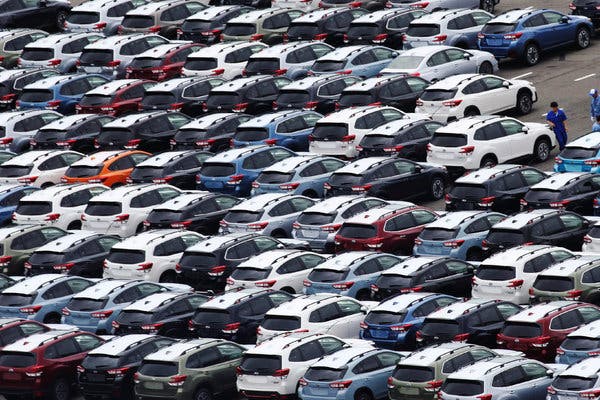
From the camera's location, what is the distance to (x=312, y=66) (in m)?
58.2

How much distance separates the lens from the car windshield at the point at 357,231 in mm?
44031

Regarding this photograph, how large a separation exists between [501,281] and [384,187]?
8249 mm

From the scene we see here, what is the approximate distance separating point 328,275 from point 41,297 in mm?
6530

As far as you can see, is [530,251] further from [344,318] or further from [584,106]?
[584,106]

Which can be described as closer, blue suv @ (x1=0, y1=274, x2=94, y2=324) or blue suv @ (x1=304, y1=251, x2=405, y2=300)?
blue suv @ (x1=304, y1=251, x2=405, y2=300)

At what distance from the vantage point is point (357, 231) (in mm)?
44188

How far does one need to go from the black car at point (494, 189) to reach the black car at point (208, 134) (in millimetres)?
9567

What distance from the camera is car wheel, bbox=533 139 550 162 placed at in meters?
49.4

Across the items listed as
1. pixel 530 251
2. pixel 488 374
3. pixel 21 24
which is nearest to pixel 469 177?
pixel 530 251

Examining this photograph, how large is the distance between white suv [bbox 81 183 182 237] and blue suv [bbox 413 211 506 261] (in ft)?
27.5

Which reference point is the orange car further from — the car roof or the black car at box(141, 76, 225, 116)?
the car roof

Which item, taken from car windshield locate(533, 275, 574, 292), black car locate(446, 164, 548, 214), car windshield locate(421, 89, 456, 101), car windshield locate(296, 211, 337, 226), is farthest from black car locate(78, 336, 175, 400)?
car windshield locate(421, 89, 456, 101)

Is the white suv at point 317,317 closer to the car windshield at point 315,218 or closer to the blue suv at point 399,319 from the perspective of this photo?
the blue suv at point 399,319

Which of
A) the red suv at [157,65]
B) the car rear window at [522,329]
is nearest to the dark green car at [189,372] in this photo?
the car rear window at [522,329]
